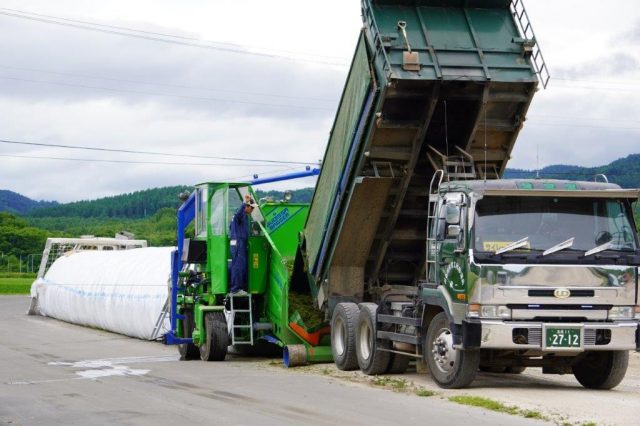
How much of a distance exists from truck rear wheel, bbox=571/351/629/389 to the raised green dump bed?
10.8 feet

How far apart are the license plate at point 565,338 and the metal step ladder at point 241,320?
7266 mm

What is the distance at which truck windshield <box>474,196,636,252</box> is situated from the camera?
14.0m

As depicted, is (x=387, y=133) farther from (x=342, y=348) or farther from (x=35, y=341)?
(x=35, y=341)

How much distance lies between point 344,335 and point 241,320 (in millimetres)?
3502

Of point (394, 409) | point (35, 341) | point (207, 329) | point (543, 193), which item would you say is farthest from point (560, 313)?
point (35, 341)

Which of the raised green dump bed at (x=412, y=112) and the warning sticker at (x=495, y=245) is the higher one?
the raised green dump bed at (x=412, y=112)

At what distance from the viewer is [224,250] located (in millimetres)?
20375

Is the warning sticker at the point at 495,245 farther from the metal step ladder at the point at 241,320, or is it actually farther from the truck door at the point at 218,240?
the truck door at the point at 218,240

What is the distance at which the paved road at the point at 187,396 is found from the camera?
1191 centimetres

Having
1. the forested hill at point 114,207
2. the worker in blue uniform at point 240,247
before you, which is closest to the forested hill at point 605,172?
the worker in blue uniform at point 240,247

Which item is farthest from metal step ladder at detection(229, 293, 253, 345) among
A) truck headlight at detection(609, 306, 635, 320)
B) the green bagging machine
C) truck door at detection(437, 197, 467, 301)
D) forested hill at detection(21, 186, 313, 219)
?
forested hill at detection(21, 186, 313, 219)

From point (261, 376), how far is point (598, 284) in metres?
5.56

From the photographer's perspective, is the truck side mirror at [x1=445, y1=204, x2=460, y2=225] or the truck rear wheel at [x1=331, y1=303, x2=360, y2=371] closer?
the truck side mirror at [x1=445, y1=204, x2=460, y2=225]

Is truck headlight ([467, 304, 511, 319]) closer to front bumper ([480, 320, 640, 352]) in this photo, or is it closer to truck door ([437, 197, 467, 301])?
front bumper ([480, 320, 640, 352])
